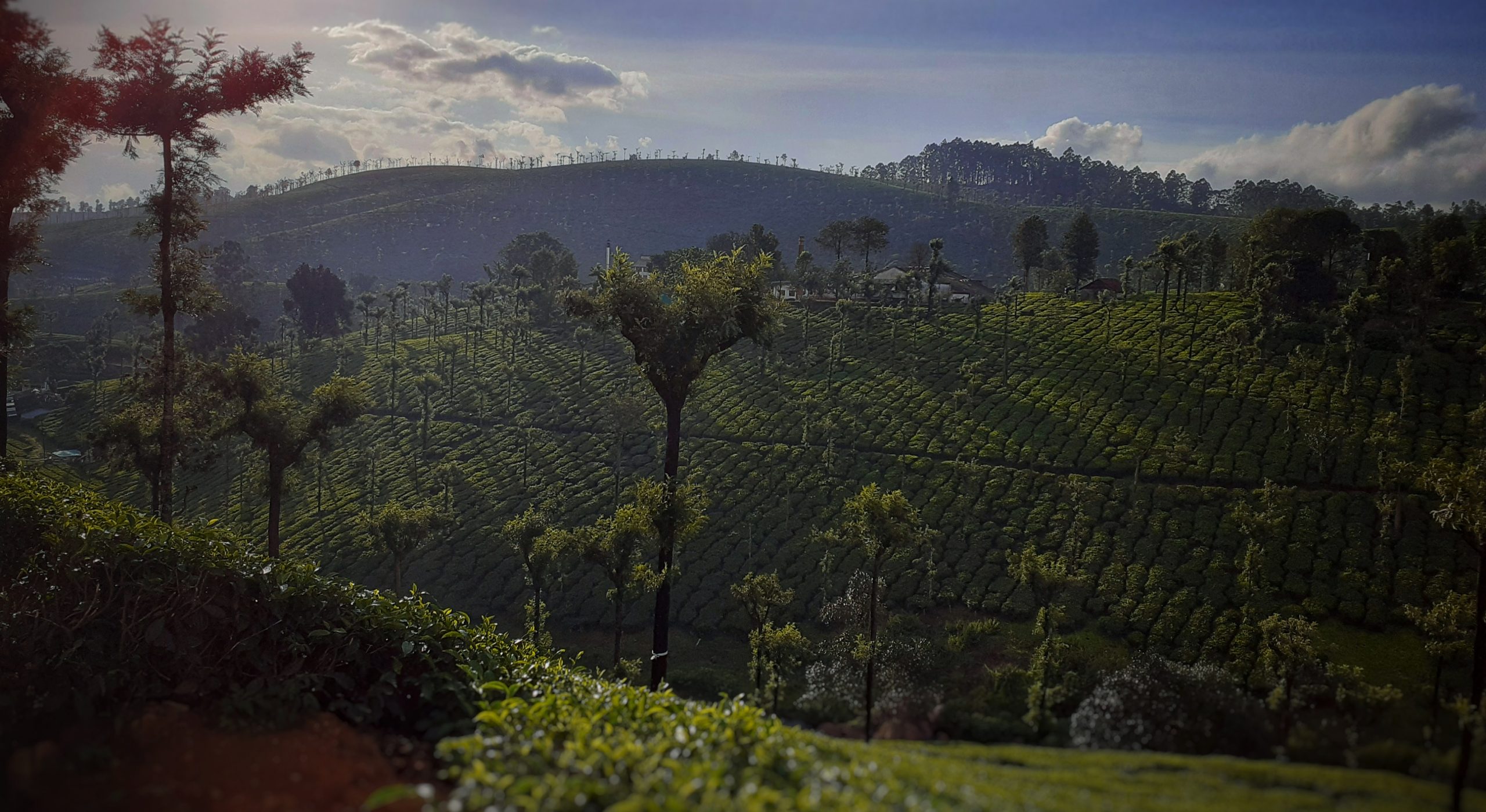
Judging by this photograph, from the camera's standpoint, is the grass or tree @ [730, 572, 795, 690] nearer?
tree @ [730, 572, 795, 690]

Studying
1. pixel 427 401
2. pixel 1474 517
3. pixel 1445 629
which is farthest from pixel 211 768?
pixel 427 401

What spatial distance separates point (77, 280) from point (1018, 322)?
21275 centimetres

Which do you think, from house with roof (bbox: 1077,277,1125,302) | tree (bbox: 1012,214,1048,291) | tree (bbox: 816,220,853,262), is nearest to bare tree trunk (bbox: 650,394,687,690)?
house with roof (bbox: 1077,277,1125,302)

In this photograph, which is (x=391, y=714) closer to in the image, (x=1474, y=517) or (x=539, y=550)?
(x=539, y=550)

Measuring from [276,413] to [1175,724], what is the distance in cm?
2901

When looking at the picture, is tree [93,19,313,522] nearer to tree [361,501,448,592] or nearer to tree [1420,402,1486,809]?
tree [361,501,448,592]

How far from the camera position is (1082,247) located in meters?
83.8

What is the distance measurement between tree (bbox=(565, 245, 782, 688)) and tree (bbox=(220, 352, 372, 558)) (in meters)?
16.4

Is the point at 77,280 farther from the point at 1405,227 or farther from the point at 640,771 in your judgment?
the point at 1405,227

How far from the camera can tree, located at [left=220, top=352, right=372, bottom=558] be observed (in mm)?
28031

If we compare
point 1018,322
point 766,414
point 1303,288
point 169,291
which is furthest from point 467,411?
point 1303,288

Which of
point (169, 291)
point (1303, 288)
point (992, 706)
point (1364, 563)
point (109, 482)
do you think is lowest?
point (109, 482)

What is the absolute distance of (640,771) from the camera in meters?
6.44

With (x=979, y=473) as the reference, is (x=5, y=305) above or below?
above
